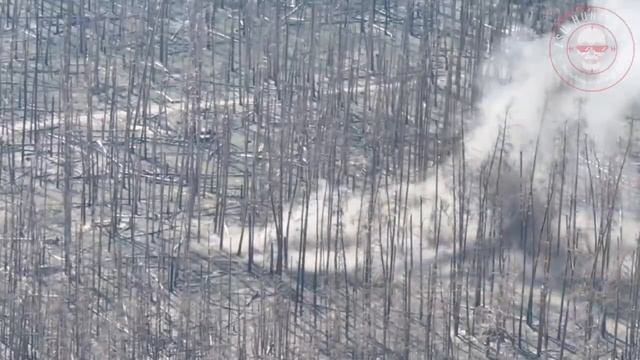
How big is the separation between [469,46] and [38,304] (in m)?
14.2

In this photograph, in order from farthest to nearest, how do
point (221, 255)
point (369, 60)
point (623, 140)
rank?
point (369, 60) → point (623, 140) → point (221, 255)

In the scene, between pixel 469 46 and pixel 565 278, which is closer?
pixel 565 278

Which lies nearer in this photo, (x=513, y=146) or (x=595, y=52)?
(x=513, y=146)

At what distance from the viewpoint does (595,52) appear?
1987 inches

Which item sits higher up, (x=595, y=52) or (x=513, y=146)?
(x=595, y=52)

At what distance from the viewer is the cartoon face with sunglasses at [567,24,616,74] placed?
5047cm

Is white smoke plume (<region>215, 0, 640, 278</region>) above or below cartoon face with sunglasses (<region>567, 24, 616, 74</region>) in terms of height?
below

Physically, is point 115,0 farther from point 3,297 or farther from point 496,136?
point 3,297

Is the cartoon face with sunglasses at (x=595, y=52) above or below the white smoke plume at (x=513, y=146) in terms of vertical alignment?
above

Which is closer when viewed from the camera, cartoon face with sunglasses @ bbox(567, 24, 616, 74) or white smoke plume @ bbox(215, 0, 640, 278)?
white smoke plume @ bbox(215, 0, 640, 278)

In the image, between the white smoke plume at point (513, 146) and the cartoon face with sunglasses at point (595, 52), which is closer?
the white smoke plume at point (513, 146)

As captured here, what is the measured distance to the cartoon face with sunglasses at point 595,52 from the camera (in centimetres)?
5047

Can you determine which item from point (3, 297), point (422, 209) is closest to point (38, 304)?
point (3, 297)

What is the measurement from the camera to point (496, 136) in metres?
49.6
